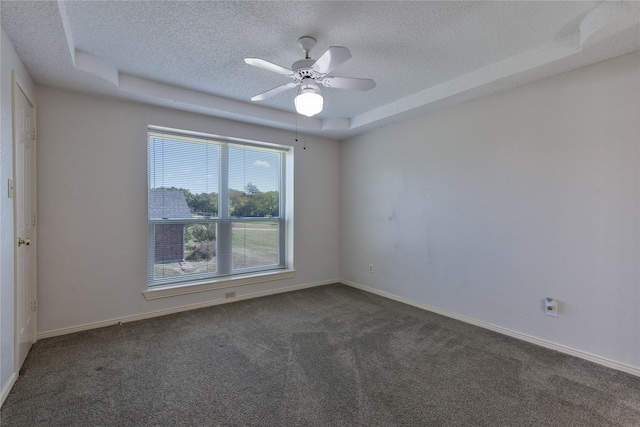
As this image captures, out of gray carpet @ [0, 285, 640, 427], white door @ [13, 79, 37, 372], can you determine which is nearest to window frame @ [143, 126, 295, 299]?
gray carpet @ [0, 285, 640, 427]

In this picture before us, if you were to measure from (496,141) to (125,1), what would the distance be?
3.28 m

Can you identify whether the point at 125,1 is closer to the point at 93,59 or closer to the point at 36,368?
the point at 93,59

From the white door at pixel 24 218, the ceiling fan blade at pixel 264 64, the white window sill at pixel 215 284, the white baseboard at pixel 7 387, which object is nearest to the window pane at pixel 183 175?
the white window sill at pixel 215 284

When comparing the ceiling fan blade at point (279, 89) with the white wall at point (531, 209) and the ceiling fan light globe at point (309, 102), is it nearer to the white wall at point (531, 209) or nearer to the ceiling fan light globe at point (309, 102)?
the ceiling fan light globe at point (309, 102)

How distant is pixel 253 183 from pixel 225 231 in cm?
80

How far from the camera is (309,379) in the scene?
2145mm

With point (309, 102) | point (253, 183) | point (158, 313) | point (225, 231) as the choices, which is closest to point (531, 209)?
point (309, 102)

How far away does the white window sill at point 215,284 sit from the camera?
3.41 m

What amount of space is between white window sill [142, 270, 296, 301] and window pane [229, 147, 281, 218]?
2.80ft

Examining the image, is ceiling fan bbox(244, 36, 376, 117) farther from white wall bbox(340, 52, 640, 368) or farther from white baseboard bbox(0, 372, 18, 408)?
white baseboard bbox(0, 372, 18, 408)

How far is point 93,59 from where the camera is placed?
2.57 metres

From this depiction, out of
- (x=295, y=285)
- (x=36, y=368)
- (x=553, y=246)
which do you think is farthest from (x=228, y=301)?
(x=553, y=246)

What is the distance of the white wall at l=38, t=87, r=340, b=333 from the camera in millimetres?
2844

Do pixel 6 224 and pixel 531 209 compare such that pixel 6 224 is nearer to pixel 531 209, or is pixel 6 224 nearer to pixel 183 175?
pixel 183 175
